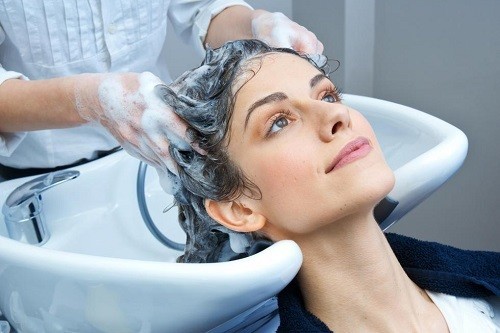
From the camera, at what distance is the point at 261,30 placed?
1.32 m

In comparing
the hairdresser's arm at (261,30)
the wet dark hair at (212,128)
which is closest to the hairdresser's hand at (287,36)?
the hairdresser's arm at (261,30)

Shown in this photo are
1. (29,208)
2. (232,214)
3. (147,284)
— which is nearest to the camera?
(147,284)

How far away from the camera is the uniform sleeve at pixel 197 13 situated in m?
1.50

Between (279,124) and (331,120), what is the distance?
0.08 meters

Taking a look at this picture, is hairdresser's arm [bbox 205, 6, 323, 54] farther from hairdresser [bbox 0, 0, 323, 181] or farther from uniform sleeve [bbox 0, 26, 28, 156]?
uniform sleeve [bbox 0, 26, 28, 156]

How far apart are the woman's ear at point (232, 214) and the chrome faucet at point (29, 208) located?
32 cm

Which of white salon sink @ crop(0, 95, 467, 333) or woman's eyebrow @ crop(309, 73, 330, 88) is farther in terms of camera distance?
woman's eyebrow @ crop(309, 73, 330, 88)

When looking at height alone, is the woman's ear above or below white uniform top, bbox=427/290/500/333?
above

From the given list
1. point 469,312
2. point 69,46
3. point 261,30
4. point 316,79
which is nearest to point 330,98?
point 316,79

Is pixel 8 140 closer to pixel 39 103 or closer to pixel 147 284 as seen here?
pixel 39 103

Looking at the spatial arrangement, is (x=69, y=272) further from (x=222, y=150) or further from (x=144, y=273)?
(x=222, y=150)

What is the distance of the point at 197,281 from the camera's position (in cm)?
84

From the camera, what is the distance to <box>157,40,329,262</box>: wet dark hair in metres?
1.04

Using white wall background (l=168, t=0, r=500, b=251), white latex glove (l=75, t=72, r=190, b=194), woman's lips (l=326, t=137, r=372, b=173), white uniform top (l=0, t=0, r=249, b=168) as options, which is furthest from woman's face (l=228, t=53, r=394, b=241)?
white wall background (l=168, t=0, r=500, b=251)
